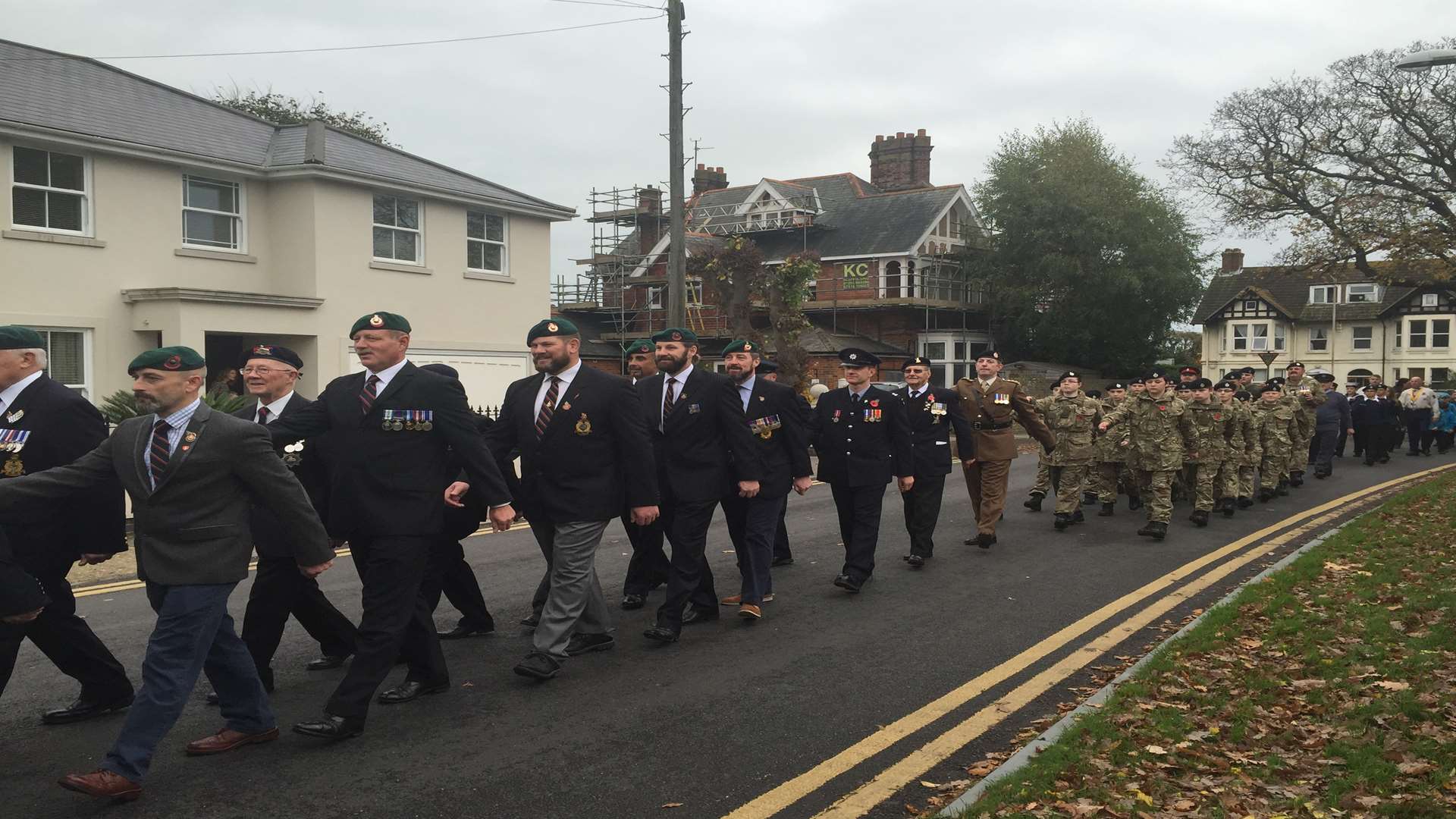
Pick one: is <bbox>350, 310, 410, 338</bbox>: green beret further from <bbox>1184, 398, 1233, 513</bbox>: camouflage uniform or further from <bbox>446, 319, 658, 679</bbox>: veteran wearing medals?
<bbox>1184, 398, 1233, 513</bbox>: camouflage uniform

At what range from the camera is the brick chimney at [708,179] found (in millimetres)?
59844

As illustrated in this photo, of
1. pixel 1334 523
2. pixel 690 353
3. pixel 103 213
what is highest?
pixel 103 213

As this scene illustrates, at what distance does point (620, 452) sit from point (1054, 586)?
442 centimetres

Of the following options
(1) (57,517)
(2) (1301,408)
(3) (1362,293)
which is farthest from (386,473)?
(3) (1362,293)

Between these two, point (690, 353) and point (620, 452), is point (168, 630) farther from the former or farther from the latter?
point (690, 353)

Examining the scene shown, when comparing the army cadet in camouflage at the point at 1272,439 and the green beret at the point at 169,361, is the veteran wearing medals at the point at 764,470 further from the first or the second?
the army cadet in camouflage at the point at 1272,439

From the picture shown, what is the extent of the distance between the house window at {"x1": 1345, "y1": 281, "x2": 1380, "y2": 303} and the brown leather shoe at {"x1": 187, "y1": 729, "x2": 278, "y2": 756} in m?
72.3

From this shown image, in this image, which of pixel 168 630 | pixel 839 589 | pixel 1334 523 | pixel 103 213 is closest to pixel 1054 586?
pixel 839 589

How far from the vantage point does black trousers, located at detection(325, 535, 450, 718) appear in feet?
17.9

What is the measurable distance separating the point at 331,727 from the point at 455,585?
2.18 m

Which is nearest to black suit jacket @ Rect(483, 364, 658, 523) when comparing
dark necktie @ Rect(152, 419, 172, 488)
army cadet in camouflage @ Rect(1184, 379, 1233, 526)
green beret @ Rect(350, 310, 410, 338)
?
green beret @ Rect(350, 310, 410, 338)

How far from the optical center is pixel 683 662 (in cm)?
694

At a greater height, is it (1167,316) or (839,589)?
(1167,316)

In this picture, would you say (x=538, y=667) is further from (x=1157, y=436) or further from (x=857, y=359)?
(x=1157, y=436)
